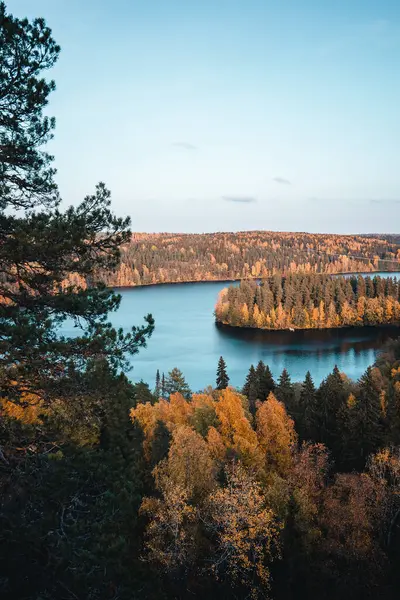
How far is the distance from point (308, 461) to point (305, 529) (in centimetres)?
284

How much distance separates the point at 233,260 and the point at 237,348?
102960 mm

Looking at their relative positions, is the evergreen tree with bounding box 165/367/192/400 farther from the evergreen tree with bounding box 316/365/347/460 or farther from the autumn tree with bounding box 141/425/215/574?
the autumn tree with bounding box 141/425/215/574

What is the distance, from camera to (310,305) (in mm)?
75312

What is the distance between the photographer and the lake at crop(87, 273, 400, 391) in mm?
46531

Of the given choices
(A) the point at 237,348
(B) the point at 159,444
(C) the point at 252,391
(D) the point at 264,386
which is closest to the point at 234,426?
(B) the point at 159,444

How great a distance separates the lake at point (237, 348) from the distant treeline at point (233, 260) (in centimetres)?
5992

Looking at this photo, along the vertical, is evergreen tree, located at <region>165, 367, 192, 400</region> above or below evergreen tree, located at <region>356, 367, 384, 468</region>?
below

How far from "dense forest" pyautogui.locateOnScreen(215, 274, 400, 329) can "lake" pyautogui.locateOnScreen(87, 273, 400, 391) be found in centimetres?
323

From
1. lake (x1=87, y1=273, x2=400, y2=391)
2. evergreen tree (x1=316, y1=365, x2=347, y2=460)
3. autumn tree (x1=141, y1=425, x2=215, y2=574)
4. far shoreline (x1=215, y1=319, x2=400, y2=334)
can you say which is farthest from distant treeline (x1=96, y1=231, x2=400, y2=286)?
autumn tree (x1=141, y1=425, x2=215, y2=574)

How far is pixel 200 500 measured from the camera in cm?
1535

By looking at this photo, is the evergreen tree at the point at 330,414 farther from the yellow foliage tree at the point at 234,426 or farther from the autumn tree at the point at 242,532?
the autumn tree at the point at 242,532

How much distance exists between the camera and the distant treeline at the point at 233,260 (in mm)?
145250

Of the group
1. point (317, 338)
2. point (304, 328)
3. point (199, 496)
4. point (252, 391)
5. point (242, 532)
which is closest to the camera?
point (242, 532)

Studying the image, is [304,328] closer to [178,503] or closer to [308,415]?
[308,415]
